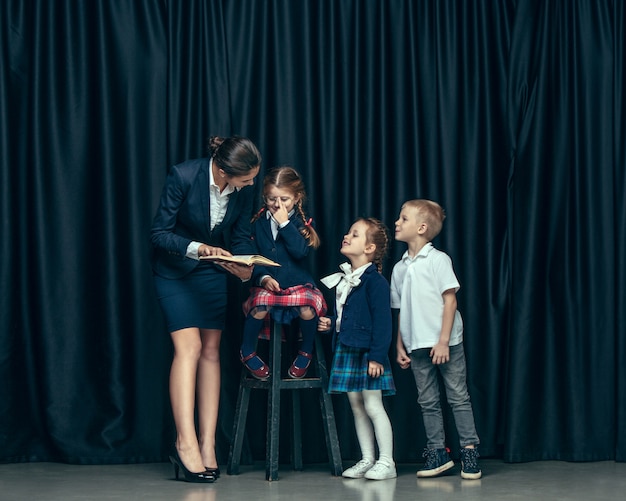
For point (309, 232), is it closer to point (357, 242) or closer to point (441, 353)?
point (357, 242)

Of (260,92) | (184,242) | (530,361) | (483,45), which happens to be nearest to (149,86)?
(260,92)

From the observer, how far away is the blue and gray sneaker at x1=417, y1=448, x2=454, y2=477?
353cm

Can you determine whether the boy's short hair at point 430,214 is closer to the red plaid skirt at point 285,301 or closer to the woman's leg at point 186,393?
the red plaid skirt at point 285,301

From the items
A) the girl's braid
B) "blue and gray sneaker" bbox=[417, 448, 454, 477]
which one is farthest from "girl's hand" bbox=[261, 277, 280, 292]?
"blue and gray sneaker" bbox=[417, 448, 454, 477]

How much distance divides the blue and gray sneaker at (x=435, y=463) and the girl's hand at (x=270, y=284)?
0.89 meters

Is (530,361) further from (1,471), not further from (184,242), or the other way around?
(1,471)

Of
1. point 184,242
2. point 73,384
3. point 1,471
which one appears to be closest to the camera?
point 184,242

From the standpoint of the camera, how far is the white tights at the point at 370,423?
3.49m

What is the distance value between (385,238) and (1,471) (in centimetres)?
178

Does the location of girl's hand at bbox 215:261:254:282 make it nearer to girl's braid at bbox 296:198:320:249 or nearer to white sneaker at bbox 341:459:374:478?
girl's braid at bbox 296:198:320:249

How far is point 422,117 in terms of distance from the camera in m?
4.01

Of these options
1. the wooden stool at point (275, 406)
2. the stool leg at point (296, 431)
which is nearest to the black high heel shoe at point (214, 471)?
the wooden stool at point (275, 406)

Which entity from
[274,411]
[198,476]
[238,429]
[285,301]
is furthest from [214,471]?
[285,301]

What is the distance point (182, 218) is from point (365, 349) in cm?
87
